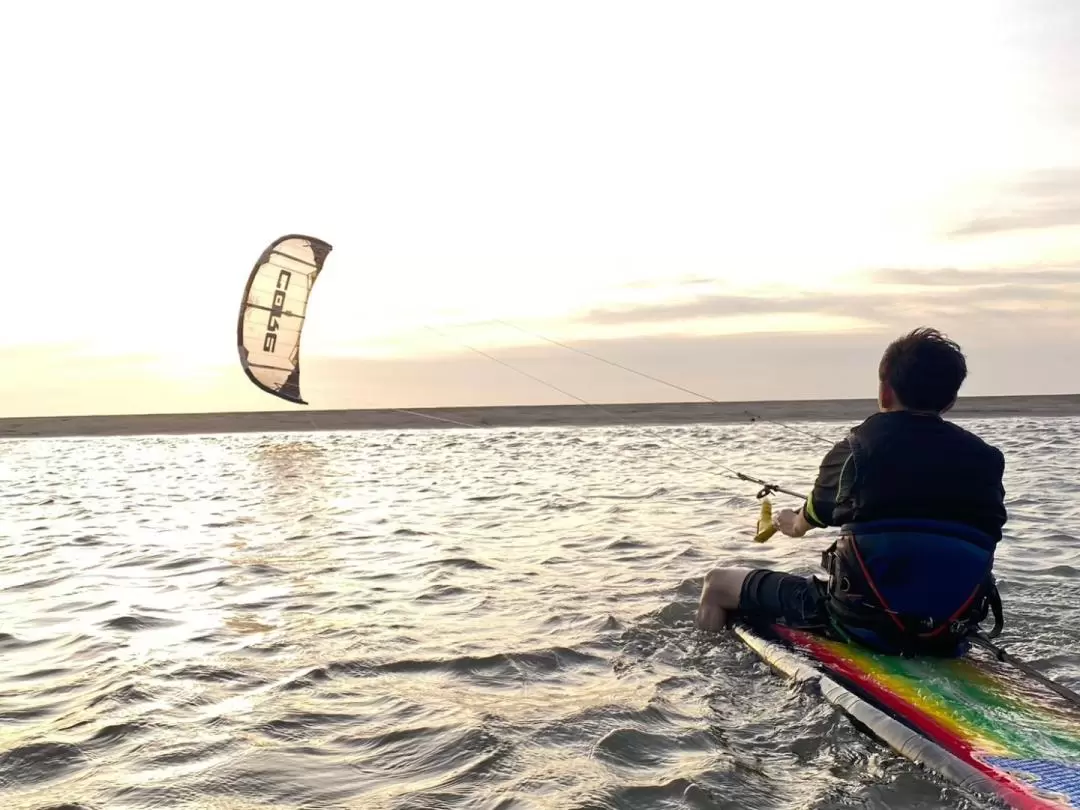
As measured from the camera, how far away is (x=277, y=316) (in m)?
18.3

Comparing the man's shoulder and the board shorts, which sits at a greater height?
the man's shoulder

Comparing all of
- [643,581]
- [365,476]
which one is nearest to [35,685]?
[643,581]

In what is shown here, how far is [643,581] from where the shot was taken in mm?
8398

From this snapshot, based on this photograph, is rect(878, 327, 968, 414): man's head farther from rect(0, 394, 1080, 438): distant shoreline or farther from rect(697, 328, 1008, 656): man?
rect(0, 394, 1080, 438): distant shoreline

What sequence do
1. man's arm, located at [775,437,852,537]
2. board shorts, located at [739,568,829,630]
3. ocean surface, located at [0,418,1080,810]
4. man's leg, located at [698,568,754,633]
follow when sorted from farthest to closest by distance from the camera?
man's leg, located at [698,568,754,633] < board shorts, located at [739,568,829,630] < man's arm, located at [775,437,852,537] < ocean surface, located at [0,418,1080,810]

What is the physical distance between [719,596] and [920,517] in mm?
1913

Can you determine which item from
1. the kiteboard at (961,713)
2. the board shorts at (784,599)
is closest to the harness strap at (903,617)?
the kiteboard at (961,713)

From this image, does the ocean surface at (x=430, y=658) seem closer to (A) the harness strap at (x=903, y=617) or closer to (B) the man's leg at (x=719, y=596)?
(B) the man's leg at (x=719, y=596)

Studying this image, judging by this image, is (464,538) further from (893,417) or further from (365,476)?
(365,476)

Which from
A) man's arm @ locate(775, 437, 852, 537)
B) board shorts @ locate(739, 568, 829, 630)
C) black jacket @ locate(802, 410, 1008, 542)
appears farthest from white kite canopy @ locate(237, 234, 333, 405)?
black jacket @ locate(802, 410, 1008, 542)

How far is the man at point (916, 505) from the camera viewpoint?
192 inches

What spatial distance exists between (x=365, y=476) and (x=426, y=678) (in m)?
13.4

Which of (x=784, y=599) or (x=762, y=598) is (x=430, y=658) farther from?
(x=784, y=599)

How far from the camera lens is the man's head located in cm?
488
